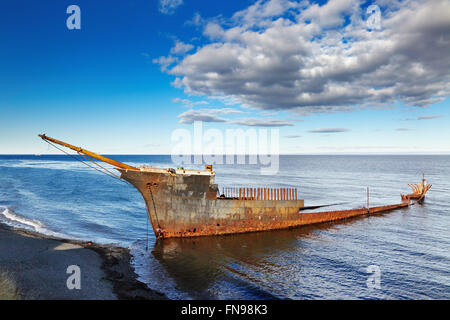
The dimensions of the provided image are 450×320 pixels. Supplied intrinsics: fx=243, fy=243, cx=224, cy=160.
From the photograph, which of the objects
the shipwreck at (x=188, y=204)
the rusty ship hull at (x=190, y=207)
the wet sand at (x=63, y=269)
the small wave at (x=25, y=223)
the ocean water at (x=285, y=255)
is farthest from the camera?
the small wave at (x=25, y=223)

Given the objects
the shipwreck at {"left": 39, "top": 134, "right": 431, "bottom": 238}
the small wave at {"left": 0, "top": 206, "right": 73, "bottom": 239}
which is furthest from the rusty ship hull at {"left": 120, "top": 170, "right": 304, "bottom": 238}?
the small wave at {"left": 0, "top": 206, "right": 73, "bottom": 239}

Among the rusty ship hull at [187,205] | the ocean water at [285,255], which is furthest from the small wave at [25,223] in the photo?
the rusty ship hull at [187,205]

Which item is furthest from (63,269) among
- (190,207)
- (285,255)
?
(285,255)

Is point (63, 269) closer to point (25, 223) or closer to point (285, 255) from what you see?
point (285, 255)

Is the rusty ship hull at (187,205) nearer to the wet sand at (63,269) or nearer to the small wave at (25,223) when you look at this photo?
the wet sand at (63,269)

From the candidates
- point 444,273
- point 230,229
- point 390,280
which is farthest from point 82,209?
point 444,273

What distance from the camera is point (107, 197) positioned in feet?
148

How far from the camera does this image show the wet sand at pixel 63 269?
41.0ft

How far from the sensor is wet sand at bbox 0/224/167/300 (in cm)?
1251

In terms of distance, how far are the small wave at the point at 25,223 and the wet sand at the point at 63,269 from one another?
305 cm

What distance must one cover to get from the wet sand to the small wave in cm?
305

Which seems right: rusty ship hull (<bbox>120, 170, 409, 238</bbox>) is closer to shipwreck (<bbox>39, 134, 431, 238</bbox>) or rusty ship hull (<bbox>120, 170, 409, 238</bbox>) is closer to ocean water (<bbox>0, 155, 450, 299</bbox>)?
shipwreck (<bbox>39, 134, 431, 238</bbox>)
